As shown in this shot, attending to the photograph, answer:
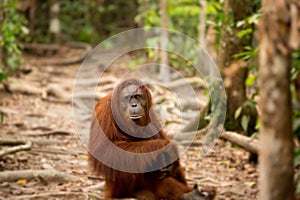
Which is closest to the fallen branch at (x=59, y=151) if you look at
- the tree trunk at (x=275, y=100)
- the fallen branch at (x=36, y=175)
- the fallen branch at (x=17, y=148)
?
the fallen branch at (x=17, y=148)

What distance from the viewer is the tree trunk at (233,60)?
5.56 m

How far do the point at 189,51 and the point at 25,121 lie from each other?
5.28 metres

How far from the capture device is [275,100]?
81.7 inches

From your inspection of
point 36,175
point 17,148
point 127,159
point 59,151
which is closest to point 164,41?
point 59,151

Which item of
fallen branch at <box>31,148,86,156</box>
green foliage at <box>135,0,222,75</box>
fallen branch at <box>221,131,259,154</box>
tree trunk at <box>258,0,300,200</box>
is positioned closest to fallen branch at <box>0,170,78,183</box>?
fallen branch at <box>31,148,86,156</box>

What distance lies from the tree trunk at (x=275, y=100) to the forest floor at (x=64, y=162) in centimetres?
219

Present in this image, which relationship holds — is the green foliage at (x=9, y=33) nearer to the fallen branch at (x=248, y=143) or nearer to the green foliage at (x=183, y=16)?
the green foliage at (x=183, y=16)

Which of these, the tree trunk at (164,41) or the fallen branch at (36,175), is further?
the tree trunk at (164,41)

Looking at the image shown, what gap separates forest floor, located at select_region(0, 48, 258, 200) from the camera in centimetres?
436

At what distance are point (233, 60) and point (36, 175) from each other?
2.52 m

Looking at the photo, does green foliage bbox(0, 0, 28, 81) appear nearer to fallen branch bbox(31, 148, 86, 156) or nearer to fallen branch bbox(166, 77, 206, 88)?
fallen branch bbox(31, 148, 86, 156)

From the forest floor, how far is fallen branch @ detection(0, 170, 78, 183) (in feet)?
0.07

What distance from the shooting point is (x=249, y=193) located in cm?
439

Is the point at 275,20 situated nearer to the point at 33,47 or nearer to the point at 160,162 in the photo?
the point at 160,162
